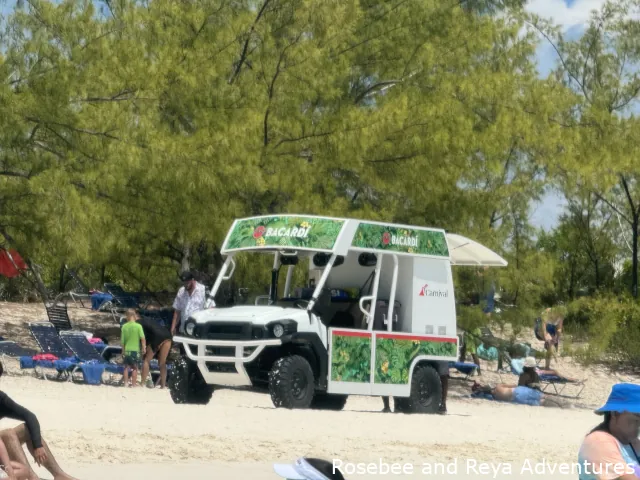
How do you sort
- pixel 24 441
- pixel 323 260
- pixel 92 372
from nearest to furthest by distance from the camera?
pixel 24 441 → pixel 323 260 → pixel 92 372

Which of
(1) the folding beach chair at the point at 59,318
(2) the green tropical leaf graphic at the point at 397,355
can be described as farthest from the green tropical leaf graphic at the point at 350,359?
(1) the folding beach chair at the point at 59,318

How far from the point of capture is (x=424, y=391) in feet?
54.5

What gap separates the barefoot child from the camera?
1811 centimetres

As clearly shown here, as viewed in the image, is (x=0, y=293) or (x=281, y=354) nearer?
(x=281, y=354)

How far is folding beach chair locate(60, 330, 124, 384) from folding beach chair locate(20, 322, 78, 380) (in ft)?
0.43

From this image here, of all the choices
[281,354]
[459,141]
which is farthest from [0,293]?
[281,354]

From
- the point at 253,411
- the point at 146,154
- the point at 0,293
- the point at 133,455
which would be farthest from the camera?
the point at 0,293

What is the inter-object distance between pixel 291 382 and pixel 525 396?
733cm

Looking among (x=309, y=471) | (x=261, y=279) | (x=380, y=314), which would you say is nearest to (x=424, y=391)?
(x=380, y=314)

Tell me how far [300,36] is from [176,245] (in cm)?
446

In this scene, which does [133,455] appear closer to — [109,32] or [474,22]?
[109,32]

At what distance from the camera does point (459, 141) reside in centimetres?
2122

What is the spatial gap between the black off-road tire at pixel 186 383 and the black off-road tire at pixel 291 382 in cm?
107

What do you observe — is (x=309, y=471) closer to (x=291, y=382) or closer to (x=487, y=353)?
(x=291, y=382)
